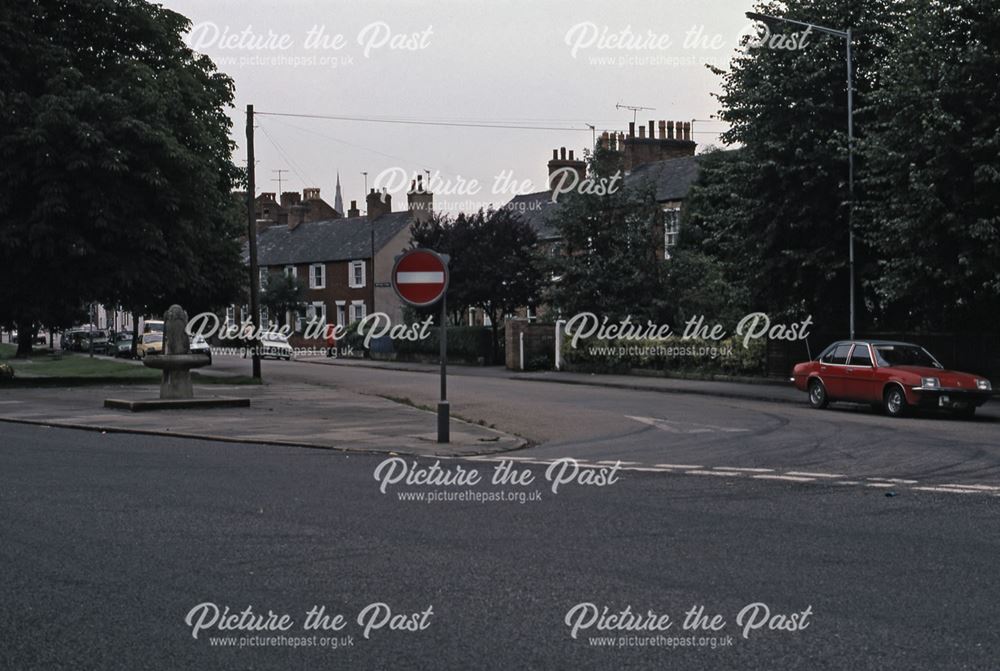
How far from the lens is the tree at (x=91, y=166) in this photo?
28438mm

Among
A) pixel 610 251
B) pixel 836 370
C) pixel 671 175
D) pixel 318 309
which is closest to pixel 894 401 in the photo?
pixel 836 370

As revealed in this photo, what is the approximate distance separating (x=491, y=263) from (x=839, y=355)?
97.6 feet

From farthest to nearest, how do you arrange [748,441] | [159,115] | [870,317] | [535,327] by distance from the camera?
[535,327] < [870,317] < [159,115] < [748,441]

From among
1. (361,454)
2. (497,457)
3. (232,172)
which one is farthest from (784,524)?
(232,172)

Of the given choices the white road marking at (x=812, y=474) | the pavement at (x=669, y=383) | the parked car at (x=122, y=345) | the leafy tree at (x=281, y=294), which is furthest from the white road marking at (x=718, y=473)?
the leafy tree at (x=281, y=294)

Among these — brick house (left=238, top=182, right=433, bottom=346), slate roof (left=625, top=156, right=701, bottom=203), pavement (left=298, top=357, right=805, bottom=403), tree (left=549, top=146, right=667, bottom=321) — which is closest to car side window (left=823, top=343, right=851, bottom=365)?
pavement (left=298, top=357, right=805, bottom=403)

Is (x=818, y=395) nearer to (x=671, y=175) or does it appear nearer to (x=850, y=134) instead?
(x=850, y=134)

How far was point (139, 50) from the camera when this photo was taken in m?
34.8

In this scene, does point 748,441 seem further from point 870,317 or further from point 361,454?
point 870,317

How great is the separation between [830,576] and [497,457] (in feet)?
24.7

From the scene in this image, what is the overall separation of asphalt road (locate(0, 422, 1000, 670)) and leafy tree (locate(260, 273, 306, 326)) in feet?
210

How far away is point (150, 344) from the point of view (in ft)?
192

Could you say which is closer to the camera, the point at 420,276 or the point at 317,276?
the point at 420,276

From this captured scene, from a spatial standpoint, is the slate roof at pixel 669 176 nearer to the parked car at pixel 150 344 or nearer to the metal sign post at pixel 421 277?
the parked car at pixel 150 344
